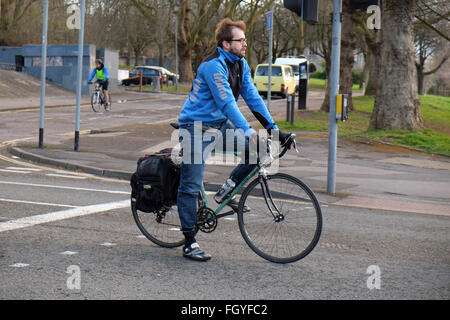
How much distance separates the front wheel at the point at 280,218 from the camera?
5.26 meters

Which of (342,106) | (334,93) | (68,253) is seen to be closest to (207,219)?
(68,253)

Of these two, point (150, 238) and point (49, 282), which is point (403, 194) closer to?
point (150, 238)

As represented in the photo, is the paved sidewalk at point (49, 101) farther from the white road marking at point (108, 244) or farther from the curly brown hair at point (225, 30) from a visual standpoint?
the curly brown hair at point (225, 30)

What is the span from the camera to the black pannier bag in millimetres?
5594

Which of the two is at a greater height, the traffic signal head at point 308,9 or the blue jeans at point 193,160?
the traffic signal head at point 308,9

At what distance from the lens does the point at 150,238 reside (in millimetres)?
5902

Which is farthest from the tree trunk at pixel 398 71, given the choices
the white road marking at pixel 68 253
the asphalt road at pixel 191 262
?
the white road marking at pixel 68 253

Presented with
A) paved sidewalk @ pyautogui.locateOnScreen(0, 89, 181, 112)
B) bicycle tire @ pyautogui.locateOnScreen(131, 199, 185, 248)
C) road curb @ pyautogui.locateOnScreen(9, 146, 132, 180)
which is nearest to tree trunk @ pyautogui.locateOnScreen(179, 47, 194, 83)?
paved sidewalk @ pyautogui.locateOnScreen(0, 89, 181, 112)

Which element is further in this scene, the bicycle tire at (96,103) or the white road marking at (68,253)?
the bicycle tire at (96,103)

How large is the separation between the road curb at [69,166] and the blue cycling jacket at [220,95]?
5.11 meters

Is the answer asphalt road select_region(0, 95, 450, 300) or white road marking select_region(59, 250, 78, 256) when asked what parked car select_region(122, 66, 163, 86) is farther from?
white road marking select_region(59, 250, 78, 256)

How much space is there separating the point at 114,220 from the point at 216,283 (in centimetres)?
246

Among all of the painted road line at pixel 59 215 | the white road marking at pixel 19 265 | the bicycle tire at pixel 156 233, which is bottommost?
the white road marking at pixel 19 265

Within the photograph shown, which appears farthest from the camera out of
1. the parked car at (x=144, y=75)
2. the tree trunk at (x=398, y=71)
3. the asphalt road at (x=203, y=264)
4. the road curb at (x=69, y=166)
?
the parked car at (x=144, y=75)
